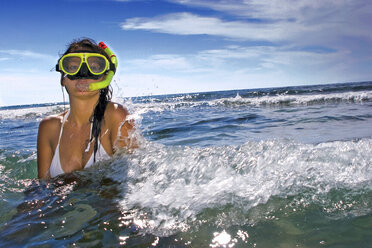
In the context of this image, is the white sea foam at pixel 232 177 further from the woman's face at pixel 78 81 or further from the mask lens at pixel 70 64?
the mask lens at pixel 70 64

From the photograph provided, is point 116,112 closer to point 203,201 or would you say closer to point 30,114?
point 203,201

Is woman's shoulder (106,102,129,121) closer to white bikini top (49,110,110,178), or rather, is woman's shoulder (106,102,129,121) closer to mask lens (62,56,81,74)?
white bikini top (49,110,110,178)


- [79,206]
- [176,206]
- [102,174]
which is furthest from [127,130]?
[176,206]

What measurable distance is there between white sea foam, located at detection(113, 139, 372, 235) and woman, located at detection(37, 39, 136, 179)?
11.5 inches

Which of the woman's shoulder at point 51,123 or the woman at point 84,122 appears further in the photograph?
the woman's shoulder at point 51,123

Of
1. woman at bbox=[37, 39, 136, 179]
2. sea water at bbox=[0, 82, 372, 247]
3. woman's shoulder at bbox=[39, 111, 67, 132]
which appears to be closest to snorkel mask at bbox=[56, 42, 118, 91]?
woman at bbox=[37, 39, 136, 179]

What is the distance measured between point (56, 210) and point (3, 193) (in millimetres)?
1099

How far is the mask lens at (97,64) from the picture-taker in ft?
9.28

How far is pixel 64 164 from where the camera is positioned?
295cm

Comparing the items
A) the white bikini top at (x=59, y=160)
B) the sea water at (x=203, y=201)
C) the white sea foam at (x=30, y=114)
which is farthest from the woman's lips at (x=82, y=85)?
the white sea foam at (x=30, y=114)

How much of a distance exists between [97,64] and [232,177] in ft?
5.45

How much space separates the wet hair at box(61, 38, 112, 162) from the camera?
2.91 m

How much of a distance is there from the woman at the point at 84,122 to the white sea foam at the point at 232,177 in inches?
11.5

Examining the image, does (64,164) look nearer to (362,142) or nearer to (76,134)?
(76,134)
